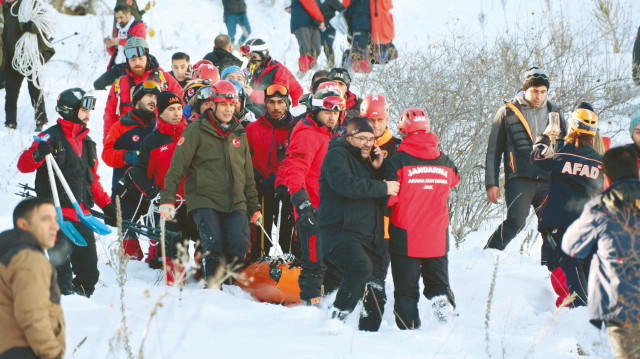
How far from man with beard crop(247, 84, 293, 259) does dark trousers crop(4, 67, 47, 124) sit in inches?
185

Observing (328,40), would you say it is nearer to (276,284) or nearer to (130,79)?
(130,79)

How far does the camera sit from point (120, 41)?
458 inches

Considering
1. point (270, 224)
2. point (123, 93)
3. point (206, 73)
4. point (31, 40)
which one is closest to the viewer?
point (270, 224)

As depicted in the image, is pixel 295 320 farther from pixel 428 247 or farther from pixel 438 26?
pixel 438 26

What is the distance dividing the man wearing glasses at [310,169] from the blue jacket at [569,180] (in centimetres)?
177

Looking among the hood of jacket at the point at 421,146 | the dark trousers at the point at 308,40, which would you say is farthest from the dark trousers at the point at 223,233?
the dark trousers at the point at 308,40

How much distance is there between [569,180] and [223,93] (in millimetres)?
2870

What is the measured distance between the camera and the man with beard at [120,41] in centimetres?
1103

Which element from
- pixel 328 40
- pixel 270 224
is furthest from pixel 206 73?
pixel 328 40

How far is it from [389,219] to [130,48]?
4151 millimetres

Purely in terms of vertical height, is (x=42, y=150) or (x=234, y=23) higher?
(x=234, y=23)

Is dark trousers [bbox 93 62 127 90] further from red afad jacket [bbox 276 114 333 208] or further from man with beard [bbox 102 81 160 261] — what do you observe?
red afad jacket [bbox 276 114 333 208]

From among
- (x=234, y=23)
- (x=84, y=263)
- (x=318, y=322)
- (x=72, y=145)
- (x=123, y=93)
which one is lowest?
(x=318, y=322)

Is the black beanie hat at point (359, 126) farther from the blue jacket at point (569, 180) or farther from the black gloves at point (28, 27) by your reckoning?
the black gloves at point (28, 27)
